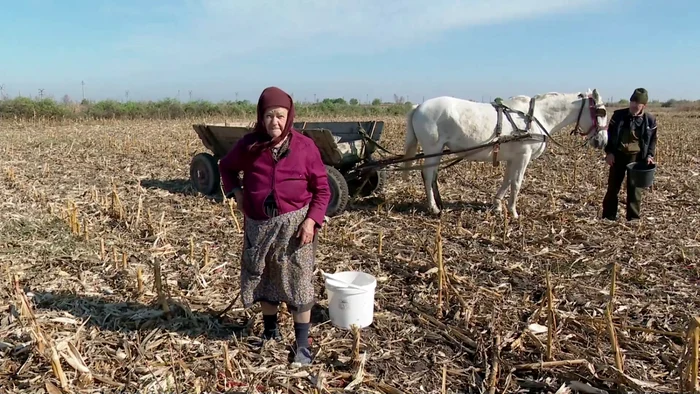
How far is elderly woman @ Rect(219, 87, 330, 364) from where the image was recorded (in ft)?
10.2

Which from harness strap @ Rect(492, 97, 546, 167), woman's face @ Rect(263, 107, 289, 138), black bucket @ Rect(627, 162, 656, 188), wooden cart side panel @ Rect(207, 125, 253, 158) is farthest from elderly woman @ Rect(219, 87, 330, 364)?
black bucket @ Rect(627, 162, 656, 188)

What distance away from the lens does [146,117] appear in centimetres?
2706

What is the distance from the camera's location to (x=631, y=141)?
6586 mm

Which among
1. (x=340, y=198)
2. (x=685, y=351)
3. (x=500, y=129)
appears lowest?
(x=685, y=351)

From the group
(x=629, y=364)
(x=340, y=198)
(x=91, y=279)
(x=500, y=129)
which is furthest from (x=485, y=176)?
(x=91, y=279)

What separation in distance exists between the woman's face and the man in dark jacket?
5.34m

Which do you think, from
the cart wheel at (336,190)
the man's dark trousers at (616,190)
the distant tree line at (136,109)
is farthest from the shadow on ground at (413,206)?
the distant tree line at (136,109)

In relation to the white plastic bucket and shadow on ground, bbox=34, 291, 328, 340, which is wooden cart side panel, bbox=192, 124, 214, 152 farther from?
the white plastic bucket

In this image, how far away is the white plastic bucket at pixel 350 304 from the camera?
142 inches

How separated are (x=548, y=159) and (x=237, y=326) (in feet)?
34.0

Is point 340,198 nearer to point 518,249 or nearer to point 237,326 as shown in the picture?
point 518,249

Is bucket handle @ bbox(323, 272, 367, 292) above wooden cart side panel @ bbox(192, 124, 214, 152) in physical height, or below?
below

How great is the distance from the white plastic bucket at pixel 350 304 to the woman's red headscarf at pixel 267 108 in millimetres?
1196

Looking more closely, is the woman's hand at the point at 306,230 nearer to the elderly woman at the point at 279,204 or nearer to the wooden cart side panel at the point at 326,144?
the elderly woman at the point at 279,204
